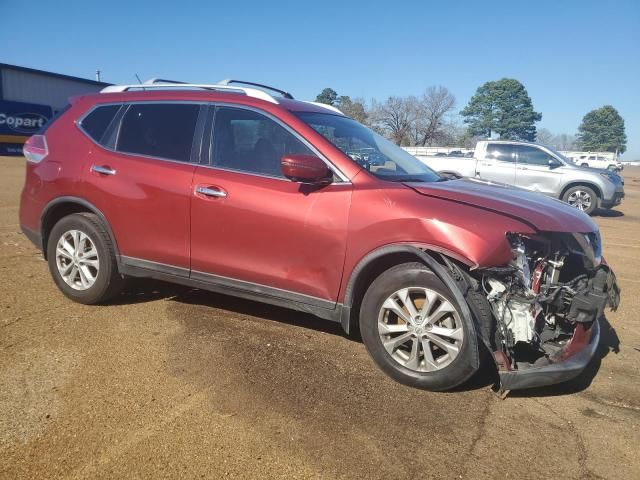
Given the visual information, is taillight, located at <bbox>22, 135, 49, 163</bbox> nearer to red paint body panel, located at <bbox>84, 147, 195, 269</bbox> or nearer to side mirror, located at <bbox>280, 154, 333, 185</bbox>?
red paint body panel, located at <bbox>84, 147, 195, 269</bbox>

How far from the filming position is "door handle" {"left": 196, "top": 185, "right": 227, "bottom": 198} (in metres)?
3.71

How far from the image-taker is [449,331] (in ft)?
10.0

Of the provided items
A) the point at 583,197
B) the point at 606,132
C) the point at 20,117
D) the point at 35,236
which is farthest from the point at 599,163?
the point at 606,132

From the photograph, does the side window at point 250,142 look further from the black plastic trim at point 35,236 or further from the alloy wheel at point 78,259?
the black plastic trim at point 35,236

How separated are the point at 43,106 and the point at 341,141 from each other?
107ft

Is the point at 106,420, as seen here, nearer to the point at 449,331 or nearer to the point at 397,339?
the point at 397,339

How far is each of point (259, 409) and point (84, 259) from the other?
7.90 ft

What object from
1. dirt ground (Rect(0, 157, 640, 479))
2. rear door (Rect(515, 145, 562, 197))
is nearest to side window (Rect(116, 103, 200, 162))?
dirt ground (Rect(0, 157, 640, 479))

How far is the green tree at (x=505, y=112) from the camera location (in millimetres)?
85188

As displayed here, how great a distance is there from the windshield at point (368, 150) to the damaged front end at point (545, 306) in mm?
1031

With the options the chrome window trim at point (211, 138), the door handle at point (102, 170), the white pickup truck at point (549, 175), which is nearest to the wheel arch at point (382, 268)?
the chrome window trim at point (211, 138)

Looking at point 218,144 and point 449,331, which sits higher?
point 218,144

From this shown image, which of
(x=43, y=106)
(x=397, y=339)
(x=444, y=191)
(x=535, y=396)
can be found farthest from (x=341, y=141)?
(x=43, y=106)

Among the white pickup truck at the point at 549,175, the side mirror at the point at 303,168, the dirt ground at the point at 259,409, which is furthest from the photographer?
the white pickup truck at the point at 549,175
